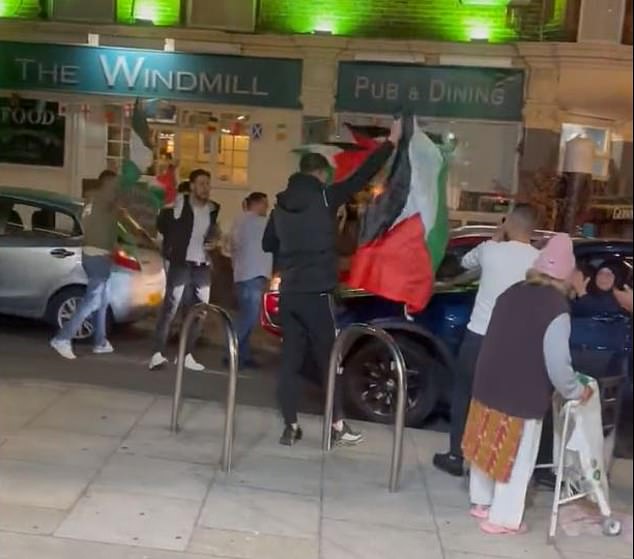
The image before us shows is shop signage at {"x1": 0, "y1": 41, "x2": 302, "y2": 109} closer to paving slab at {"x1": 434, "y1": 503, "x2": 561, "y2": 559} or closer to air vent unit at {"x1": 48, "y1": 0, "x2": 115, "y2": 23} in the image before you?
air vent unit at {"x1": 48, "y1": 0, "x2": 115, "y2": 23}

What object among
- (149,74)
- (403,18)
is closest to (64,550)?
(149,74)

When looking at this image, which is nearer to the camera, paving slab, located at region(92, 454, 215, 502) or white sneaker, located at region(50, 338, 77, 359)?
paving slab, located at region(92, 454, 215, 502)

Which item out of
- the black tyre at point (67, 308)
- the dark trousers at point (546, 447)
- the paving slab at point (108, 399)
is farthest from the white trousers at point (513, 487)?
the black tyre at point (67, 308)

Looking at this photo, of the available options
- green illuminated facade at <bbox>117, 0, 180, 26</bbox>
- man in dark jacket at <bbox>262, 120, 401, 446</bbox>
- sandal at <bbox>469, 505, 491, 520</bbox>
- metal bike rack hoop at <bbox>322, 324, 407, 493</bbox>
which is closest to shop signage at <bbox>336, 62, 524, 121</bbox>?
green illuminated facade at <bbox>117, 0, 180, 26</bbox>

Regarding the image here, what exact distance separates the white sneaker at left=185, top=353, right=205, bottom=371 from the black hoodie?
2.83 m

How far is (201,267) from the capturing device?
9031 millimetres

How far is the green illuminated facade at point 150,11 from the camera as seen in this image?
35.1 ft

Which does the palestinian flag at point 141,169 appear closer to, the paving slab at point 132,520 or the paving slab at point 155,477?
the paving slab at point 155,477

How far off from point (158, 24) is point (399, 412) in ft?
21.6

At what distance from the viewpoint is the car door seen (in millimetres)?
9453

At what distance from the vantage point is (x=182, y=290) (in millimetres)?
9039

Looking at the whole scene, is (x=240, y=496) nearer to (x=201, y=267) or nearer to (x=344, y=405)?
(x=344, y=405)

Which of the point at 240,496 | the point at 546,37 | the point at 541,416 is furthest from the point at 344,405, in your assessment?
the point at 546,37

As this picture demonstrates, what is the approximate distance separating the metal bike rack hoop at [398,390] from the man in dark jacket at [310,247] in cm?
23
